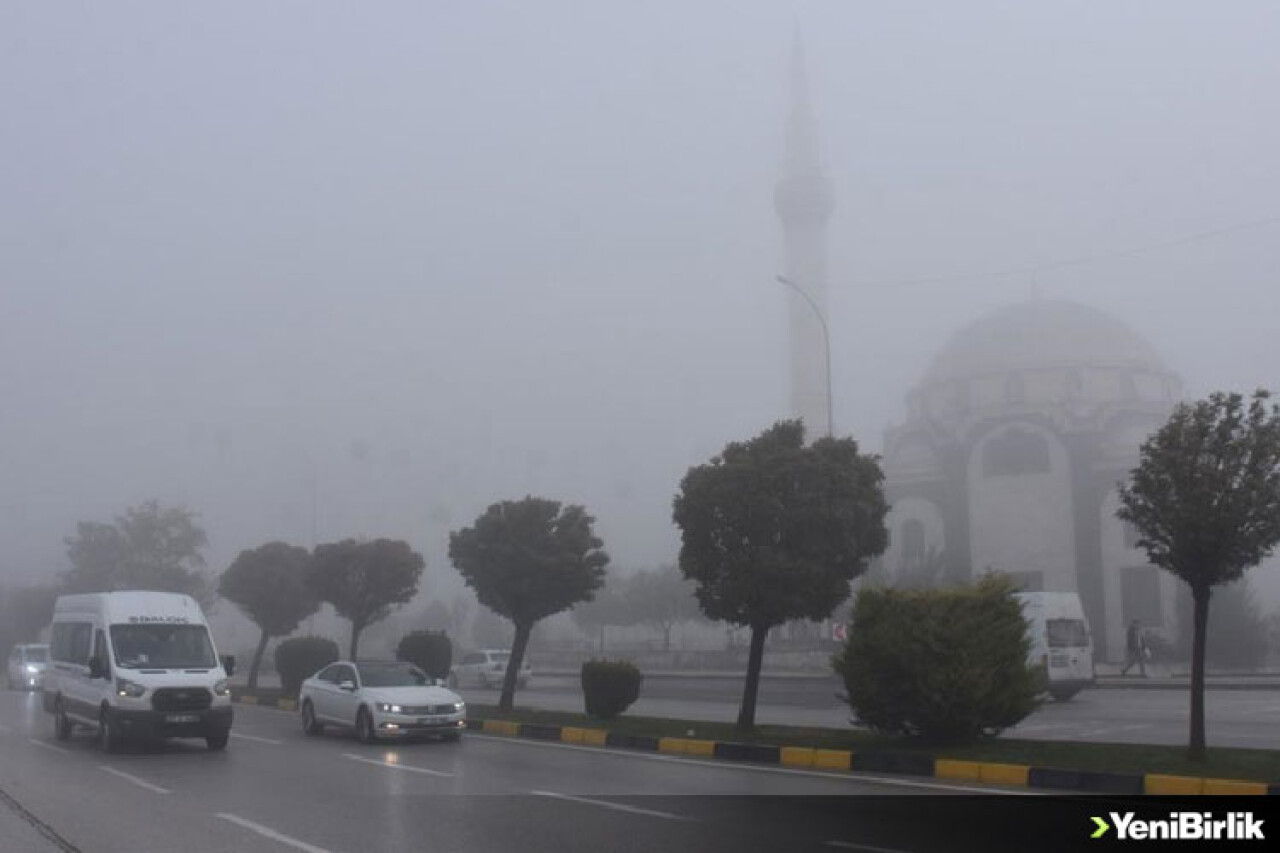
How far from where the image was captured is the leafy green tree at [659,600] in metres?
79.9

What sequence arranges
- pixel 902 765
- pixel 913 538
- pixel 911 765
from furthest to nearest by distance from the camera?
pixel 913 538 → pixel 902 765 → pixel 911 765

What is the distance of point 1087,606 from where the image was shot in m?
67.8

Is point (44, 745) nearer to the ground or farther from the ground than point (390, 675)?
nearer to the ground

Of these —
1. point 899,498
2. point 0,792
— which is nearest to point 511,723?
point 0,792

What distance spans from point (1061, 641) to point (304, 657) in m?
18.6

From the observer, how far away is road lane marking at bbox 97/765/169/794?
15.6 m

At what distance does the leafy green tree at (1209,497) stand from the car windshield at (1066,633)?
53.0ft

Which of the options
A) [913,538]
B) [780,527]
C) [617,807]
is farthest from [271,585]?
[913,538]

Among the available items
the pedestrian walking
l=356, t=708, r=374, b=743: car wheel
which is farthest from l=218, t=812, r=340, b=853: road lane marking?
the pedestrian walking

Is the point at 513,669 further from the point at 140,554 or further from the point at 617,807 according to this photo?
the point at 140,554

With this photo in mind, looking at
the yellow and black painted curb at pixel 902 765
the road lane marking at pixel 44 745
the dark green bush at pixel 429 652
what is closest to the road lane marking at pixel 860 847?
the yellow and black painted curb at pixel 902 765

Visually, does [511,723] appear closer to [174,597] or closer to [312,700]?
[312,700]

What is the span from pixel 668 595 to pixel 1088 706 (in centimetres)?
5288

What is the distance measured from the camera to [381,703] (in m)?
21.7
